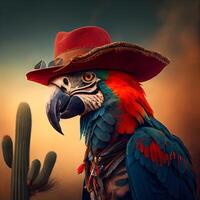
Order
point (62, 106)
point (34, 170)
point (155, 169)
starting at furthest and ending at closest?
point (34, 170) → point (62, 106) → point (155, 169)

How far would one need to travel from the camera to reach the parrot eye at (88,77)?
167cm

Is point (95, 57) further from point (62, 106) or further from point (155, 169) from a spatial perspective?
point (155, 169)

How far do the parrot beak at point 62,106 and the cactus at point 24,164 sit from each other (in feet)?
0.61

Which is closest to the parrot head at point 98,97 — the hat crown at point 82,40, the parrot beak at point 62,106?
the parrot beak at point 62,106

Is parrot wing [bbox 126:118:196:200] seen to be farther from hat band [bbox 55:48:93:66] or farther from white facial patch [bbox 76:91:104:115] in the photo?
hat band [bbox 55:48:93:66]

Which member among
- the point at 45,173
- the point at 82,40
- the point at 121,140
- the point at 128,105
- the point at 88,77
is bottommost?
the point at 45,173

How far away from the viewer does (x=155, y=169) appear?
60.6 inches

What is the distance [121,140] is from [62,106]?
262mm

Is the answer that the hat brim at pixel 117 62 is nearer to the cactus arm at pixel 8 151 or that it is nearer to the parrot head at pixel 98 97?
the parrot head at pixel 98 97

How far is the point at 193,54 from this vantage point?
1.81 meters

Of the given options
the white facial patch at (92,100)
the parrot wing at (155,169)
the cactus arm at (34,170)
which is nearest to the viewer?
the parrot wing at (155,169)

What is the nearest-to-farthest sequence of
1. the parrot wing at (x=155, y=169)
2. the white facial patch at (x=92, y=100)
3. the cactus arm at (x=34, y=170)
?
1. the parrot wing at (x=155, y=169)
2. the white facial patch at (x=92, y=100)
3. the cactus arm at (x=34, y=170)

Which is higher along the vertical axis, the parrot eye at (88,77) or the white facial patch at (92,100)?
the parrot eye at (88,77)

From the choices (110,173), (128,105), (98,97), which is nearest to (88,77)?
(98,97)
